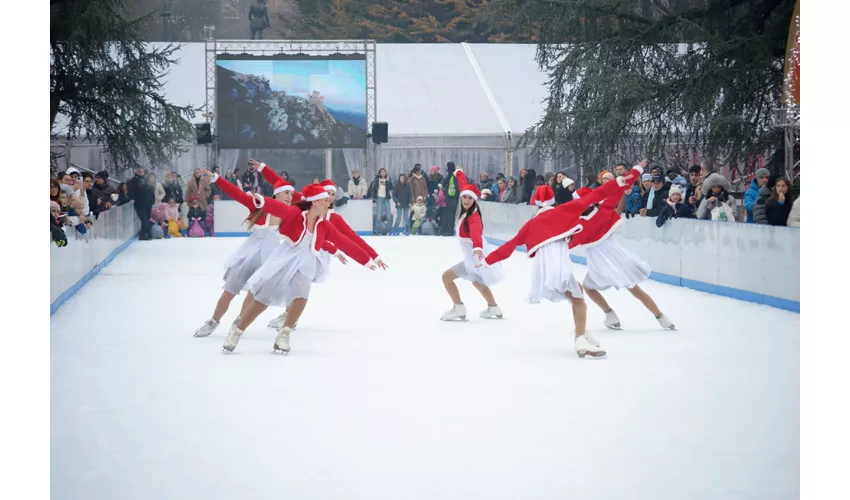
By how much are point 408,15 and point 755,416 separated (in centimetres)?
3743

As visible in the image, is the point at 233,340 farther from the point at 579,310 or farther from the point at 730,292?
the point at 730,292

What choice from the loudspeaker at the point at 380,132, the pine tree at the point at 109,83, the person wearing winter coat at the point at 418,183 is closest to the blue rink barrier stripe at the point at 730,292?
the pine tree at the point at 109,83

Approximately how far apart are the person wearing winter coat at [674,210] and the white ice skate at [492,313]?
167 inches

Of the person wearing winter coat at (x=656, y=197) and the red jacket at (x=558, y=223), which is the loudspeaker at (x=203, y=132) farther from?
the red jacket at (x=558, y=223)

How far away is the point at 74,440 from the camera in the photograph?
558 centimetres

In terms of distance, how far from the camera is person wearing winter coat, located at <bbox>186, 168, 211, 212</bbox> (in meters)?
25.0

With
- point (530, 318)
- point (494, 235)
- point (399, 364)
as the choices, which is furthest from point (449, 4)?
point (399, 364)

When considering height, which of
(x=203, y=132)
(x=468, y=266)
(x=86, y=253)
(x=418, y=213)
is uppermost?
(x=203, y=132)

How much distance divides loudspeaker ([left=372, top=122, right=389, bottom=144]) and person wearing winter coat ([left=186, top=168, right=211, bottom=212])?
3.81 metres

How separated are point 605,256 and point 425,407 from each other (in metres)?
3.65

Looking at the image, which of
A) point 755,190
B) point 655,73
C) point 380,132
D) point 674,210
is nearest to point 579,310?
point 755,190

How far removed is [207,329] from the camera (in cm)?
948

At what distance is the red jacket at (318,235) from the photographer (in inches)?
325
